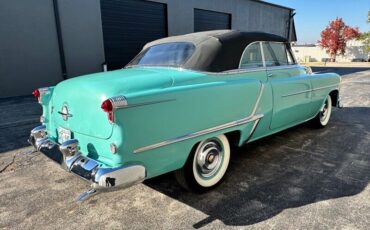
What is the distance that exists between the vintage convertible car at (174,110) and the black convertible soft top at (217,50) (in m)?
0.01

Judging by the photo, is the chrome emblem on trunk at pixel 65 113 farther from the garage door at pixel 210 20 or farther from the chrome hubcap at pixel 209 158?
the garage door at pixel 210 20

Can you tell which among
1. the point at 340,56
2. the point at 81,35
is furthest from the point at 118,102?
the point at 340,56

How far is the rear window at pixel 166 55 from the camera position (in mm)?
3318

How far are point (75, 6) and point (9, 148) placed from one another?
25.1ft

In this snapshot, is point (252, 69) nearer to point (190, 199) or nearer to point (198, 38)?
point (198, 38)

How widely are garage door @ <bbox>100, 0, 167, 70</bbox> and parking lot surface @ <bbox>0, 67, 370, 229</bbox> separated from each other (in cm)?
814

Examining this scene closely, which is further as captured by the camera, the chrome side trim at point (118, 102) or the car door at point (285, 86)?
the car door at point (285, 86)

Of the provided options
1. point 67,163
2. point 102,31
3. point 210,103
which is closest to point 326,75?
point 210,103

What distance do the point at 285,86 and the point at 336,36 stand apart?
146 feet

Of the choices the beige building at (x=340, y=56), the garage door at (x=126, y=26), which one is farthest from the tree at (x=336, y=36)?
the garage door at (x=126, y=26)

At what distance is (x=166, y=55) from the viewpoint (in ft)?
11.6

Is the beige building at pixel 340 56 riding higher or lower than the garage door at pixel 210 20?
lower

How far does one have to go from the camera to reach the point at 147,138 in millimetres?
2340

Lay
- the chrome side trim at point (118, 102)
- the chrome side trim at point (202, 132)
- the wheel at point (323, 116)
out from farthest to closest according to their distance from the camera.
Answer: the wheel at point (323, 116), the chrome side trim at point (202, 132), the chrome side trim at point (118, 102)
